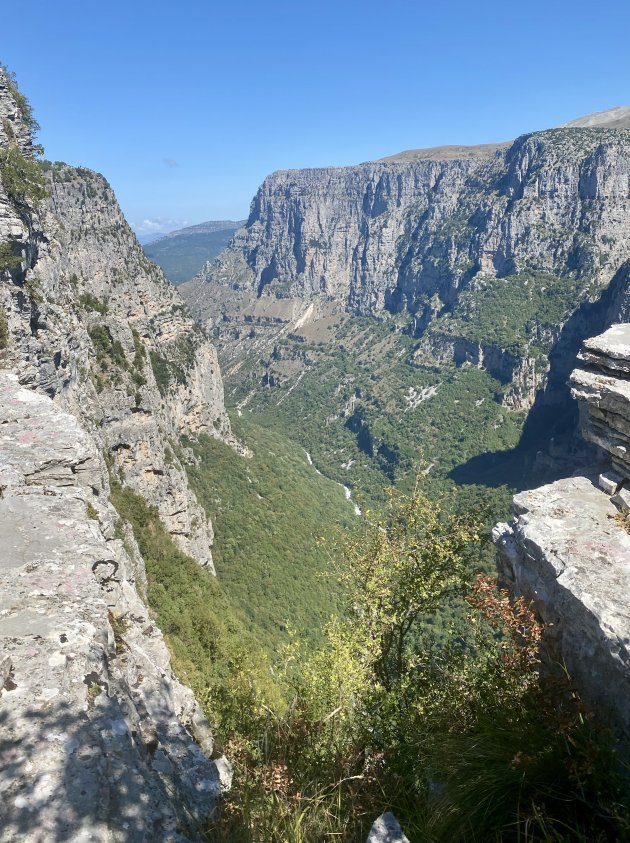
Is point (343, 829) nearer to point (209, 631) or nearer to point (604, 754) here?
point (604, 754)

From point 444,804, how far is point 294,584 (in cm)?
6269

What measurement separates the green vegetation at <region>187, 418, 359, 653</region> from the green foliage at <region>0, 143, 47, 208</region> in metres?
30.9

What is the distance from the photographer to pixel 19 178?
69.6ft

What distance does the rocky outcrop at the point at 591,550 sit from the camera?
6984mm

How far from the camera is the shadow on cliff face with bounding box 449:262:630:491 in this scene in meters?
120

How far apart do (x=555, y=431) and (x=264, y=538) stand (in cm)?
9087

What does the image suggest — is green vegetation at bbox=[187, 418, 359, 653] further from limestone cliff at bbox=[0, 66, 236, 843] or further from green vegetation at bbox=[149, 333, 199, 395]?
limestone cliff at bbox=[0, 66, 236, 843]

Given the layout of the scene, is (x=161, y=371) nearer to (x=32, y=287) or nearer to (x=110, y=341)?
(x=110, y=341)

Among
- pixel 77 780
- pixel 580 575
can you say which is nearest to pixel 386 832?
pixel 77 780

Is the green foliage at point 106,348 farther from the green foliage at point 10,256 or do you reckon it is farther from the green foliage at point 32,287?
the green foliage at point 10,256

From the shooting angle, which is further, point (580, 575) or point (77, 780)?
point (580, 575)

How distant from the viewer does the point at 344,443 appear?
18188 centimetres

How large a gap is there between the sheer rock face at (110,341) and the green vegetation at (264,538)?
6162 mm

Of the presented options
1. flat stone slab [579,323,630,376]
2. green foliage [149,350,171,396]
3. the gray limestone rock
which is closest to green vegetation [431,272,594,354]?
green foliage [149,350,171,396]
